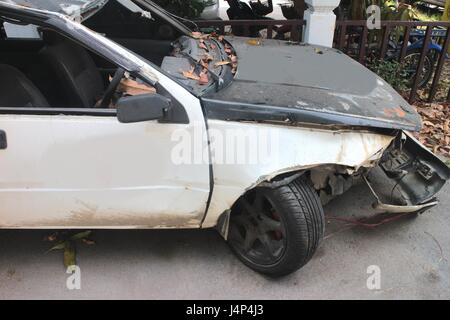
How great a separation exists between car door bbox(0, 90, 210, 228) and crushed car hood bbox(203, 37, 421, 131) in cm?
31

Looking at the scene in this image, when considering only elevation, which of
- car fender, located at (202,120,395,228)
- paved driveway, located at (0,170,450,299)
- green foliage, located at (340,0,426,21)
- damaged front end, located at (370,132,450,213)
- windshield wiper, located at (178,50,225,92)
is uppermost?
windshield wiper, located at (178,50,225,92)

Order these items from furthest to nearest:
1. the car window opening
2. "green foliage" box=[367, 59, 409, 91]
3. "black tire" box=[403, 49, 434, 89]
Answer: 1. "black tire" box=[403, 49, 434, 89]
2. "green foliage" box=[367, 59, 409, 91]
3. the car window opening

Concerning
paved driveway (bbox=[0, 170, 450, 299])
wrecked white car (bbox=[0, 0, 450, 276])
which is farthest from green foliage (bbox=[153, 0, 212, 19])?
paved driveway (bbox=[0, 170, 450, 299])

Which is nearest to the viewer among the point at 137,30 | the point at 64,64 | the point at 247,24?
the point at 64,64

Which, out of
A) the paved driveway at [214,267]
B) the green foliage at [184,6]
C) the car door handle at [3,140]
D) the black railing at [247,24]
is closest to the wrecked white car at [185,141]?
the car door handle at [3,140]

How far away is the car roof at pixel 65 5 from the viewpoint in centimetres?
235

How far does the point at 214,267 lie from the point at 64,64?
5.17ft

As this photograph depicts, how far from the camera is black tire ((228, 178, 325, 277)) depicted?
2.42 meters

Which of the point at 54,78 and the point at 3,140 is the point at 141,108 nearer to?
the point at 3,140

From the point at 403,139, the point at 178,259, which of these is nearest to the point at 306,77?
the point at 403,139

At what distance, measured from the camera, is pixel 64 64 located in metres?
2.72

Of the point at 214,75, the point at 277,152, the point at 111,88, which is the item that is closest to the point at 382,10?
the point at 214,75

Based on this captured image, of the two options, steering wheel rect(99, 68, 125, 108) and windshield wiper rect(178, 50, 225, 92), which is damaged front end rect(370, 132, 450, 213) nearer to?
windshield wiper rect(178, 50, 225, 92)

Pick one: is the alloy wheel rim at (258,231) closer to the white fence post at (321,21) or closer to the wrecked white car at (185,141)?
the wrecked white car at (185,141)
